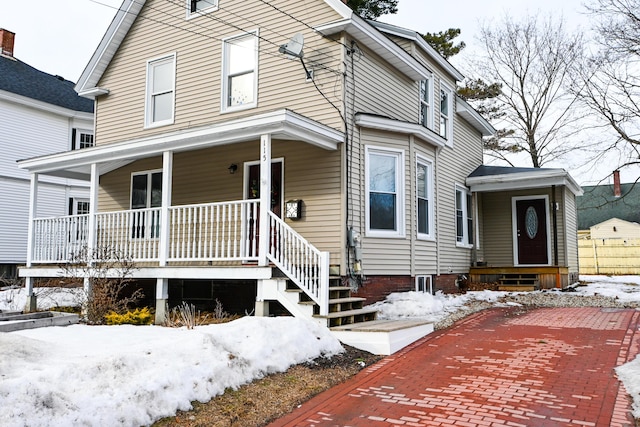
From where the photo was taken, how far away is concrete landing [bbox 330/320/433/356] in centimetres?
730

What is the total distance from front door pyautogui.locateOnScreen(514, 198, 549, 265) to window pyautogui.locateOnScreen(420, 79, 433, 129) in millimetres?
4514

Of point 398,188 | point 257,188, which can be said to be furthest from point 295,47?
point 398,188

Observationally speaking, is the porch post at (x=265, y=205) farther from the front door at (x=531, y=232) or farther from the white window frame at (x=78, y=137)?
the white window frame at (x=78, y=137)

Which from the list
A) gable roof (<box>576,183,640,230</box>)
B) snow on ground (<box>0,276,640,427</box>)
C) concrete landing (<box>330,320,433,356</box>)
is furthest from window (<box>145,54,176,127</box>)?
gable roof (<box>576,183,640,230</box>)

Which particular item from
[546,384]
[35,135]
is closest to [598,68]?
[546,384]

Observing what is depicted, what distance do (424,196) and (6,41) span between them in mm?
19312

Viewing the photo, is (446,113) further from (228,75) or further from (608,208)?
(608,208)

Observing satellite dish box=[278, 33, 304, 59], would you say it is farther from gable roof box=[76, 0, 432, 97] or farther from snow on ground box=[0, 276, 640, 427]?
snow on ground box=[0, 276, 640, 427]

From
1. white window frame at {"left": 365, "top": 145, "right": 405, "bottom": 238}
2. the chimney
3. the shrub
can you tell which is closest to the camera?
the shrub

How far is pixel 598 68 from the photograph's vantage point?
17.9 meters

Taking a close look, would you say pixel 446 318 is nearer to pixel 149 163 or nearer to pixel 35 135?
pixel 149 163

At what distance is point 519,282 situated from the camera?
577 inches

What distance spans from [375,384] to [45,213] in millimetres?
18344

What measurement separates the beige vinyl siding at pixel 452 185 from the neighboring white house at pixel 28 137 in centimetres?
1465
